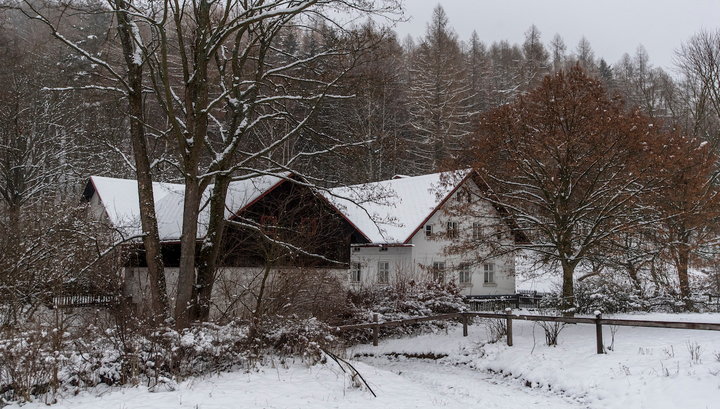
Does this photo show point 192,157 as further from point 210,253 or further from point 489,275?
point 489,275

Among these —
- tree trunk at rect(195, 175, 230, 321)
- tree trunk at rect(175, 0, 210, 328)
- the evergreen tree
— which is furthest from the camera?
the evergreen tree

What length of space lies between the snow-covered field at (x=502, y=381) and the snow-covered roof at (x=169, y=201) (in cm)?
558

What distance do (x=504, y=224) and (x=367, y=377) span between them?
8.96 metres

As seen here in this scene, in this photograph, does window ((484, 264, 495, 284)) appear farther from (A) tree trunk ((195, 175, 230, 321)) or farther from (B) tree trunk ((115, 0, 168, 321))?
(B) tree trunk ((115, 0, 168, 321))

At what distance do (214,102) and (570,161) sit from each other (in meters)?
9.95

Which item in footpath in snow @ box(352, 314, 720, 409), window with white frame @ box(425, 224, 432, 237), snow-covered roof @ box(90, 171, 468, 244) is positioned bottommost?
footpath in snow @ box(352, 314, 720, 409)

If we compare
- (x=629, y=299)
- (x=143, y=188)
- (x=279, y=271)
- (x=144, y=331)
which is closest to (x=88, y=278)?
(x=143, y=188)

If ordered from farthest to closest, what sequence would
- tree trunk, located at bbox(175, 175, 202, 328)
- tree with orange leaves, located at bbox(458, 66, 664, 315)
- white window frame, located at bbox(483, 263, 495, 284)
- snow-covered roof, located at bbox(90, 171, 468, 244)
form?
white window frame, located at bbox(483, 263, 495, 284) < snow-covered roof, located at bbox(90, 171, 468, 244) < tree with orange leaves, located at bbox(458, 66, 664, 315) < tree trunk, located at bbox(175, 175, 202, 328)

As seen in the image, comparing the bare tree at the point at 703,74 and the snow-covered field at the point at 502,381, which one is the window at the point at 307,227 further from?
the bare tree at the point at 703,74

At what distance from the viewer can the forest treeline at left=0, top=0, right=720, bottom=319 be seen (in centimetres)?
1163

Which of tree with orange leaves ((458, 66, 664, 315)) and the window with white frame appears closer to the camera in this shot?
tree with orange leaves ((458, 66, 664, 315))

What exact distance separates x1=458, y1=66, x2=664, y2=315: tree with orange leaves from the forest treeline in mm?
1016

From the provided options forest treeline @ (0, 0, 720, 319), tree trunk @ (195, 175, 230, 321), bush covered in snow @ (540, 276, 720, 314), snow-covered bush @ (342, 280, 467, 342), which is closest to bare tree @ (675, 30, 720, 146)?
forest treeline @ (0, 0, 720, 319)

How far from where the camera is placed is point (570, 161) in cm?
1489
